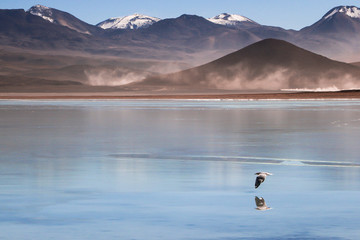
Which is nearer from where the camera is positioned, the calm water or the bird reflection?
the calm water

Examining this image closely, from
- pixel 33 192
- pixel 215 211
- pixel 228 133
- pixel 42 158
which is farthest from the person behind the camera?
pixel 228 133

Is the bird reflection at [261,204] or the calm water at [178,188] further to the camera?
the bird reflection at [261,204]

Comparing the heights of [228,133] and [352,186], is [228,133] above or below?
above

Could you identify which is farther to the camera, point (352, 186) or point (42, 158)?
point (42, 158)

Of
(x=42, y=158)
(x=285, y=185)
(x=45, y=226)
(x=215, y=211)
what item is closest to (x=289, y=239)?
(x=215, y=211)

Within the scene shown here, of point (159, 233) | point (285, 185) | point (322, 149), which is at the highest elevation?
point (322, 149)

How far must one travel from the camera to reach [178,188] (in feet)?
46.8

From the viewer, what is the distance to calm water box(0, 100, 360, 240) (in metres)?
10.5

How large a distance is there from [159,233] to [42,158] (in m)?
10.3

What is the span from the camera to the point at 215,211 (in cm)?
1177

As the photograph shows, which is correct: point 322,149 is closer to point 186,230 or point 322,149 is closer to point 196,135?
point 196,135

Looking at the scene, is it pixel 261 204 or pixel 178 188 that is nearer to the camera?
pixel 261 204

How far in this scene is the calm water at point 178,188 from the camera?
10477 mm

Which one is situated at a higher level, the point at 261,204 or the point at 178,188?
the point at 178,188
